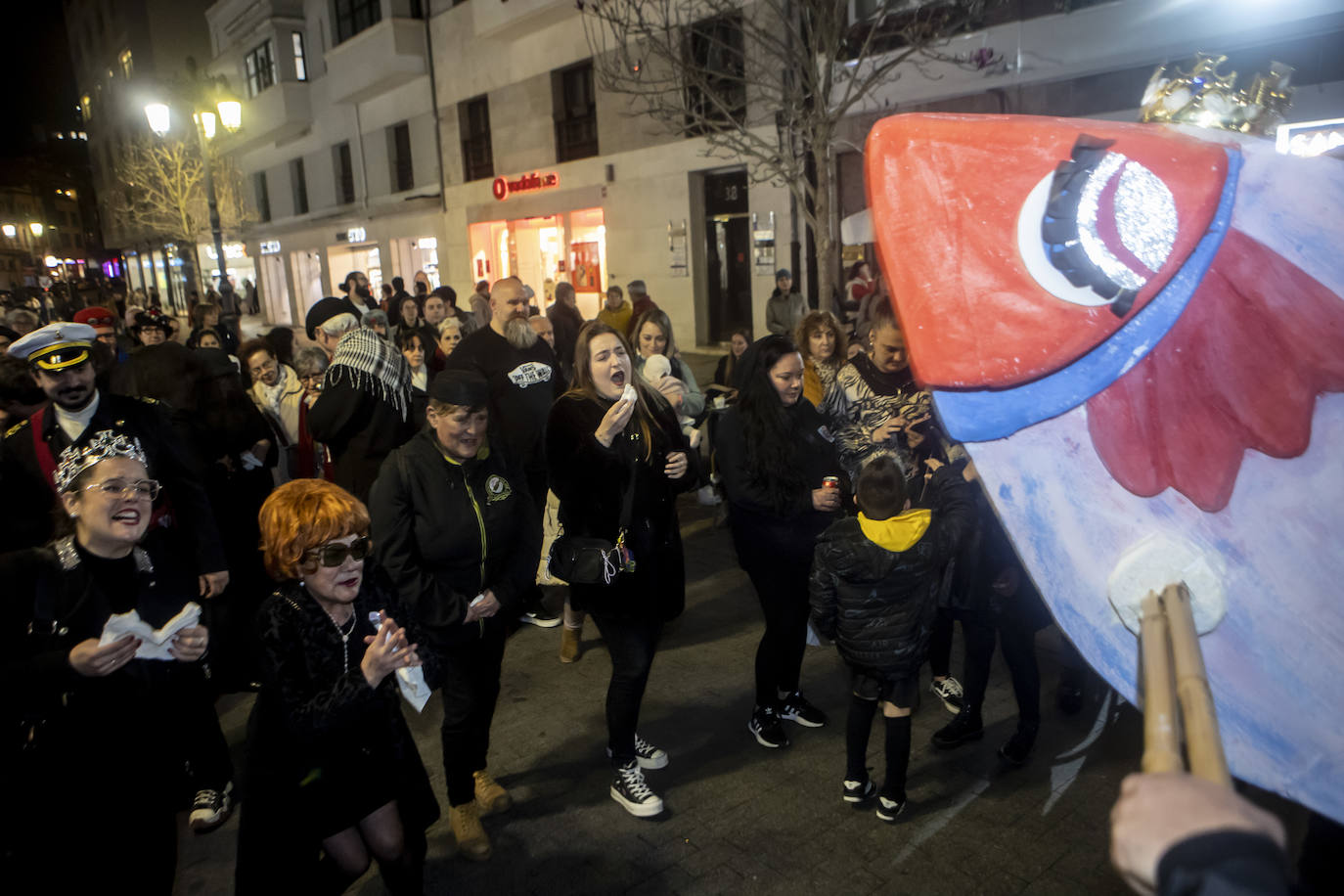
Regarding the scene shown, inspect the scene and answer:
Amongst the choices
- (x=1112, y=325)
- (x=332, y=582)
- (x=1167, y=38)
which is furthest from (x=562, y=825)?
(x=1167, y=38)

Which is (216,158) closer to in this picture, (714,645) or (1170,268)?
(714,645)

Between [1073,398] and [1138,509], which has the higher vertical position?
[1073,398]

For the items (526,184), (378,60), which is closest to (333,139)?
(378,60)

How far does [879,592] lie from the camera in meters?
3.01

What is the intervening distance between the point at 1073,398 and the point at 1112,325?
0.11 m

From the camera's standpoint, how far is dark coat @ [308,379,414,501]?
13.7 ft

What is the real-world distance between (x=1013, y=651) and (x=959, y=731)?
0.47 metres

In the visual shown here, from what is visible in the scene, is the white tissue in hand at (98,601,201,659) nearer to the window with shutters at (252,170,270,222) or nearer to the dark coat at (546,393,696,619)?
the dark coat at (546,393,696,619)

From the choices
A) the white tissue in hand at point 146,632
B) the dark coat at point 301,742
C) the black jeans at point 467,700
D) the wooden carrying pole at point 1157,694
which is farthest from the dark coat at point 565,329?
the wooden carrying pole at point 1157,694

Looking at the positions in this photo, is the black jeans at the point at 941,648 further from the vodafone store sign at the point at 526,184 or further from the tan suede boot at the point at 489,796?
the vodafone store sign at the point at 526,184

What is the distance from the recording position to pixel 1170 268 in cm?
111

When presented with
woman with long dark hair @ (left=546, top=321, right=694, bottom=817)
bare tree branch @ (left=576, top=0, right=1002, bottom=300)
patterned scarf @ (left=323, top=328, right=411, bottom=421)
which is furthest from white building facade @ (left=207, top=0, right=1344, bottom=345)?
woman with long dark hair @ (left=546, top=321, right=694, bottom=817)

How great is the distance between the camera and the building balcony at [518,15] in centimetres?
1722

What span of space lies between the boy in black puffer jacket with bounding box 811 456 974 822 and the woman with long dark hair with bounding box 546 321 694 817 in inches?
24.4
